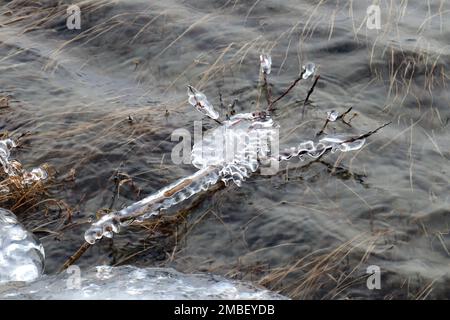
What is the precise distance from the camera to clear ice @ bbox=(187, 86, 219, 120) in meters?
4.04

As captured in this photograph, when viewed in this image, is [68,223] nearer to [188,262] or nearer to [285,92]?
[188,262]

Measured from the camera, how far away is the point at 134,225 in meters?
Result: 3.49

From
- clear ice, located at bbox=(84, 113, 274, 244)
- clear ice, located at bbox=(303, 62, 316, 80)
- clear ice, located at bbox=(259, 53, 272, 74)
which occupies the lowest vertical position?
clear ice, located at bbox=(84, 113, 274, 244)

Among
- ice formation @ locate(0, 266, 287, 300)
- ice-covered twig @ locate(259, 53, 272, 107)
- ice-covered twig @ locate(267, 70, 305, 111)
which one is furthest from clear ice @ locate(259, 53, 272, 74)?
ice formation @ locate(0, 266, 287, 300)

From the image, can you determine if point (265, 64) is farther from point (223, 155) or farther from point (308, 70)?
point (223, 155)

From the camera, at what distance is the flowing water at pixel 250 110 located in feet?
10.9

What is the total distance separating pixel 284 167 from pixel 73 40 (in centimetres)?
189

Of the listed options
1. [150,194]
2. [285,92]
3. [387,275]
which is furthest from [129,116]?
[387,275]

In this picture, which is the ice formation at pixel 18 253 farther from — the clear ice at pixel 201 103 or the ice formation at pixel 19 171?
the clear ice at pixel 201 103

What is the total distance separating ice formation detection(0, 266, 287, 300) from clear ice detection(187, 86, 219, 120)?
1.19 meters

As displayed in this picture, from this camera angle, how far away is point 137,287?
111 inches

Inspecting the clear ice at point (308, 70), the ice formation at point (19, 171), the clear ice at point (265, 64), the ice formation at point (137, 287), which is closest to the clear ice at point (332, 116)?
the clear ice at point (308, 70)

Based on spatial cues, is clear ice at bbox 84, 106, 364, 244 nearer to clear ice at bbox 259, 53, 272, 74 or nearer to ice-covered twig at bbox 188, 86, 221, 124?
ice-covered twig at bbox 188, 86, 221, 124
